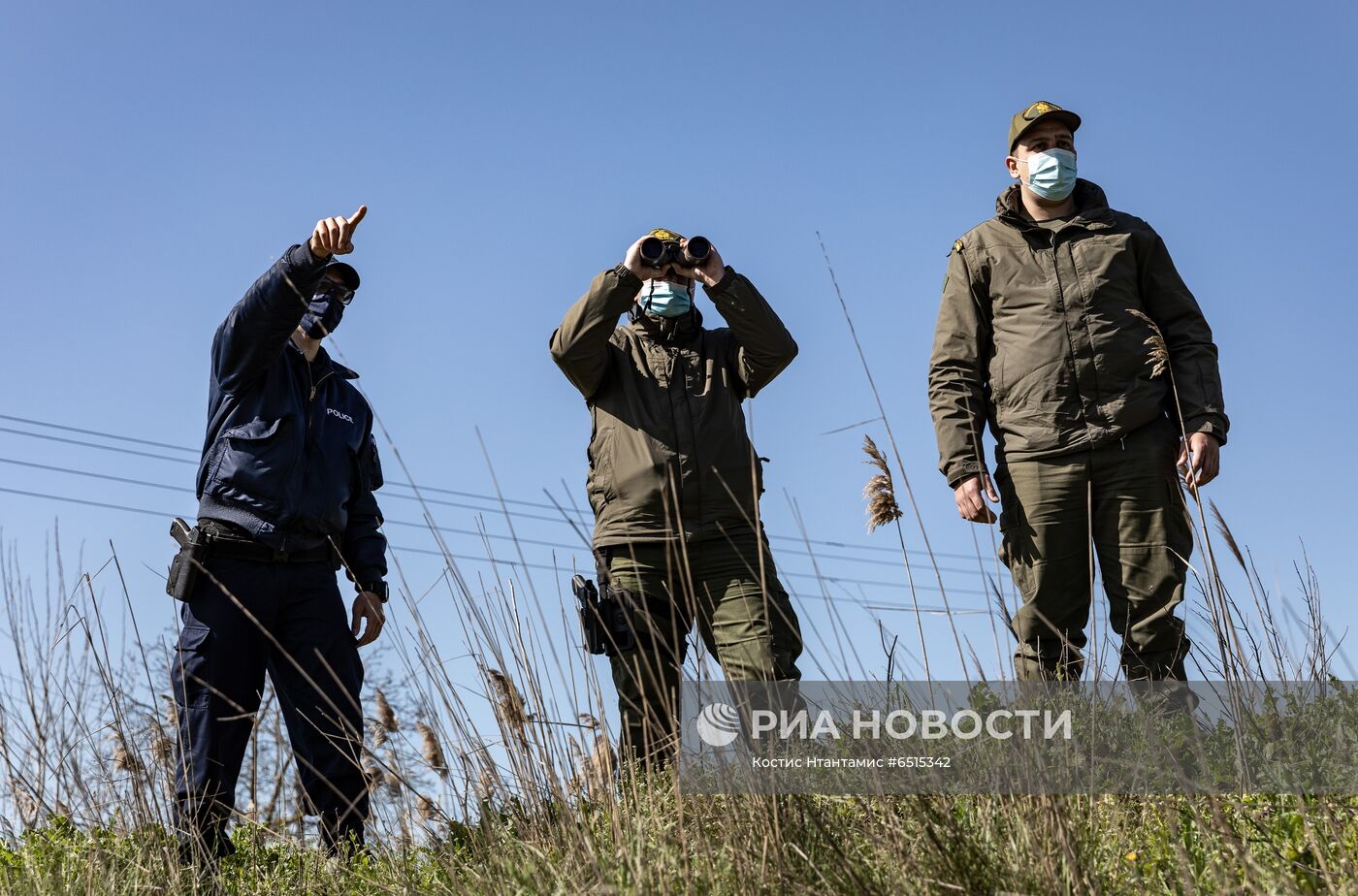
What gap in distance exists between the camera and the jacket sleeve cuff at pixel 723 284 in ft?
12.5

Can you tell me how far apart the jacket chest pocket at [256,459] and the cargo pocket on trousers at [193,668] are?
0.41 meters

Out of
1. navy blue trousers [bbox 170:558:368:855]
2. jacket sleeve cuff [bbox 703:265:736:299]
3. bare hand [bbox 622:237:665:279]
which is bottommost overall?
navy blue trousers [bbox 170:558:368:855]

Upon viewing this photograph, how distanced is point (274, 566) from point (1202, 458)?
8.54 ft

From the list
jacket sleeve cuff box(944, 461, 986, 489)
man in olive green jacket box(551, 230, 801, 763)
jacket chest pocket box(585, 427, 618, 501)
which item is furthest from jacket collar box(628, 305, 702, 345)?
jacket sleeve cuff box(944, 461, 986, 489)

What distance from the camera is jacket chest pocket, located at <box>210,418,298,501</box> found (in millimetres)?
3508

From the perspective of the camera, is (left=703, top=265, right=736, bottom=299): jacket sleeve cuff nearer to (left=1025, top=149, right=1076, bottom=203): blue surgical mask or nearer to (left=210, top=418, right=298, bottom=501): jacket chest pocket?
(left=1025, top=149, right=1076, bottom=203): blue surgical mask

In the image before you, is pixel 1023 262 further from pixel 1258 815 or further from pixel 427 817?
pixel 427 817

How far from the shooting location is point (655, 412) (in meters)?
3.86

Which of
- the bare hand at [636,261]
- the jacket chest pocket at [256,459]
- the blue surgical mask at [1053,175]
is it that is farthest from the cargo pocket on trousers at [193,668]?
the blue surgical mask at [1053,175]

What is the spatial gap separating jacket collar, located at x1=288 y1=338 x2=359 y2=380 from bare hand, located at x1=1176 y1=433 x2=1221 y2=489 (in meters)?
2.46

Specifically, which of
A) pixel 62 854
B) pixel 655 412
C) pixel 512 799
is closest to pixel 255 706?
pixel 62 854

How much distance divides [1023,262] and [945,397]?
463 millimetres

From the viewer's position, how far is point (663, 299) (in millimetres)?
4012

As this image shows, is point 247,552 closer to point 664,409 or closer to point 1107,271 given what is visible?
point 664,409
